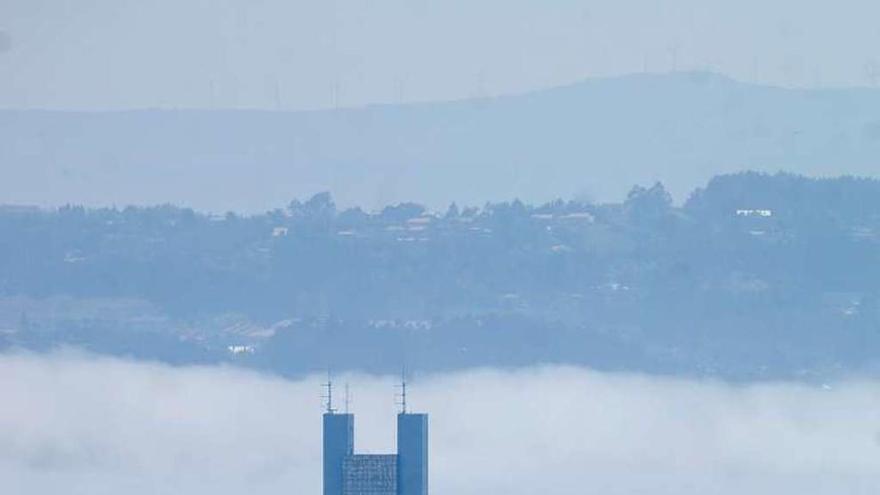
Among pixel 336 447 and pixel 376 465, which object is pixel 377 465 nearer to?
pixel 376 465

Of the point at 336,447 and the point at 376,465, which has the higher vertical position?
the point at 336,447

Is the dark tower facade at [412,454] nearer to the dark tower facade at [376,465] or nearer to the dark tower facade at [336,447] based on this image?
the dark tower facade at [376,465]

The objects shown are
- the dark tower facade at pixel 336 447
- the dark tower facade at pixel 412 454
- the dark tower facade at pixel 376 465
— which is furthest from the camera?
the dark tower facade at pixel 336 447

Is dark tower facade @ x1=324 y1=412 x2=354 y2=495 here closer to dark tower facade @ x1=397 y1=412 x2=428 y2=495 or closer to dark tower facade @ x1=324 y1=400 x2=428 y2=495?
dark tower facade @ x1=324 y1=400 x2=428 y2=495

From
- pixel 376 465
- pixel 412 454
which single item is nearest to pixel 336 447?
pixel 376 465

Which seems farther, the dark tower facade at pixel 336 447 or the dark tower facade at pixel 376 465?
the dark tower facade at pixel 336 447

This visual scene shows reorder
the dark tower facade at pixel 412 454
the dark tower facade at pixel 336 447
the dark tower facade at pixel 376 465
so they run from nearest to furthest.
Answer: the dark tower facade at pixel 412 454 < the dark tower facade at pixel 376 465 < the dark tower facade at pixel 336 447
